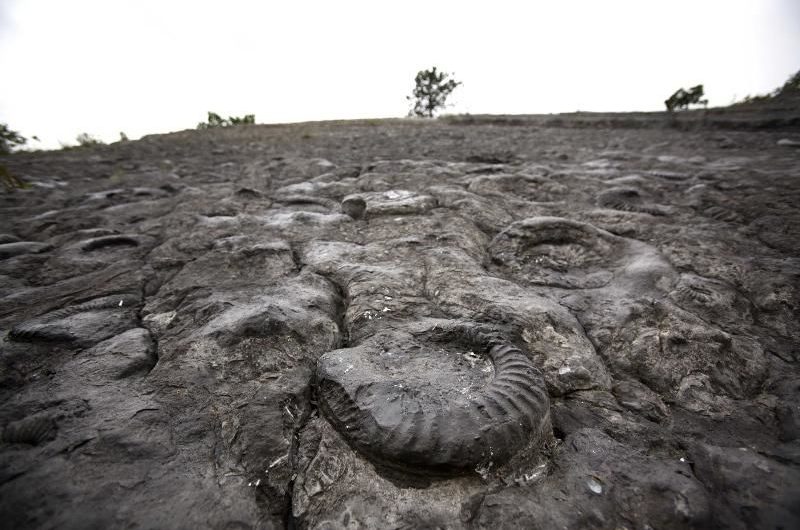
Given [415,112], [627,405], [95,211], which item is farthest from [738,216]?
[415,112]

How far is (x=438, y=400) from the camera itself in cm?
83

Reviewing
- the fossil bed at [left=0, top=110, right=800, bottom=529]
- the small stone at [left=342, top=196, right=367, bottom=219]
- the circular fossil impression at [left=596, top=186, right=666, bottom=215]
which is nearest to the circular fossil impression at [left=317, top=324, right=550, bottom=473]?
the fossil bed at [left=0, top=110, right=800, bottom=529]

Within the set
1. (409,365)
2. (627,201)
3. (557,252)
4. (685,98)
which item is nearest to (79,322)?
(409,365)

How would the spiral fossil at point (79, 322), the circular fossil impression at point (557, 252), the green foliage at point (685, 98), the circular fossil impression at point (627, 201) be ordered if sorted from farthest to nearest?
the green foliage at point (685, 98) < the circular fossil impression at point (627, 201) < the circular fossil impression at point (557, 252) < the spiral fossil at point (79, 322)

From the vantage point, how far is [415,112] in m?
18.0

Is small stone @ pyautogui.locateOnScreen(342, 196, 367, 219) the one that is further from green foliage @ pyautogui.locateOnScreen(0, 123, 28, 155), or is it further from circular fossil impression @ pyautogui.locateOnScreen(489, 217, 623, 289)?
green foliage @ pyautogui.locateOnScreen(0, 123, 28, 155)

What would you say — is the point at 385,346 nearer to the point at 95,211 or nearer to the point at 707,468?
the point at 707,468

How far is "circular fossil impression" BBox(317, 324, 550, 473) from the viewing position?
72 centimetres

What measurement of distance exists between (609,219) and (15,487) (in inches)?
91.8

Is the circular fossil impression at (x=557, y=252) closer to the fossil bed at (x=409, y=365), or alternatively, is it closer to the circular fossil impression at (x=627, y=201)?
the fossil bed at (x=409, y=365)

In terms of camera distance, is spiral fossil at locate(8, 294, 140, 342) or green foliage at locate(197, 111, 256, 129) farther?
green foliage at locate(197, 111, 256, 129)

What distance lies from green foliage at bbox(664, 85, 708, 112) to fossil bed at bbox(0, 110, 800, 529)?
21.1 ft

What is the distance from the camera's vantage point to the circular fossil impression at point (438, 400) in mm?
719

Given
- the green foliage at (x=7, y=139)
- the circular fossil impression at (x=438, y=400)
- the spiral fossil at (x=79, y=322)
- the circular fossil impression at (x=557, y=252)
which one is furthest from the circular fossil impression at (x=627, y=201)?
the green foliage at (x=7, y=139)
